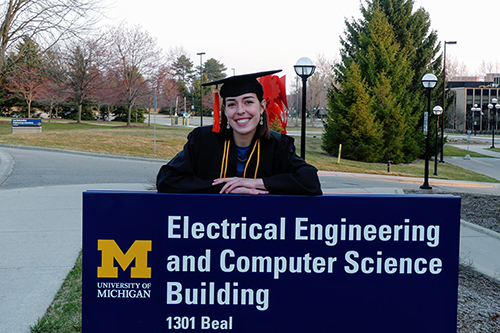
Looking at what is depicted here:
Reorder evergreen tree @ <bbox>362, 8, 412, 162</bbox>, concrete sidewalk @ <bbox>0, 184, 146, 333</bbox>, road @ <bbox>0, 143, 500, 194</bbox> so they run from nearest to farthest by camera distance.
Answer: concrete sidewalk @ <bbox>0, 184, 146, 333</bbox> < road @ <bbox>0, 143, 500, 194</bbox> < evergreen tree @ <bbox>362, 8, 412, 162</bbox>

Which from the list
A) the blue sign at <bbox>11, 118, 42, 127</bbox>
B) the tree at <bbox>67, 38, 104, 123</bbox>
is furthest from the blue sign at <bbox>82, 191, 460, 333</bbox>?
the tree at <bbox>67, 38, 104, 123</bbox>

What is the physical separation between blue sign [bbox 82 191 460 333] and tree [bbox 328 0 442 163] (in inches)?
983

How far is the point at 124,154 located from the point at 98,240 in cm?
1759

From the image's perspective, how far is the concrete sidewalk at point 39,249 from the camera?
3990 millimetres

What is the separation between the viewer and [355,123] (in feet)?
87.2

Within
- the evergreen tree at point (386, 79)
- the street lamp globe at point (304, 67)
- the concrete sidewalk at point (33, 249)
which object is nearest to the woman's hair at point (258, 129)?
the concrete sidewalk at point (33, 249)

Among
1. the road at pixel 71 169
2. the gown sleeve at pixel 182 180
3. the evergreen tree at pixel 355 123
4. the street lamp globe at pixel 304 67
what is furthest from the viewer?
the evergreen tree at pixel 355 123

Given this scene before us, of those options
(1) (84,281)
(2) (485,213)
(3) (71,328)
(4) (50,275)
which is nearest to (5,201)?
(4) (50,275)

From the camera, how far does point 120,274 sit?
8.38 ft

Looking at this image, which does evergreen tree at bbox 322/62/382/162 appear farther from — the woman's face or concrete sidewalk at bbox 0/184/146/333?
the woman's face

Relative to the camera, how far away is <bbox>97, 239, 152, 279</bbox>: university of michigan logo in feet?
8.32

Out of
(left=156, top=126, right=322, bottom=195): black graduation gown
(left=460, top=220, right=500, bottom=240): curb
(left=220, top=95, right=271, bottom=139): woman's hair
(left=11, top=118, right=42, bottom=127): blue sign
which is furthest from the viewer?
(left=11, top=118, right=42, bottom=127): blue sign

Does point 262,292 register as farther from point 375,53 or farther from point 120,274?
point 375,53

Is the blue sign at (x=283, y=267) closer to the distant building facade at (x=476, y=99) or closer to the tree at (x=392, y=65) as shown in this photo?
the tree at (x=392, y=65)
